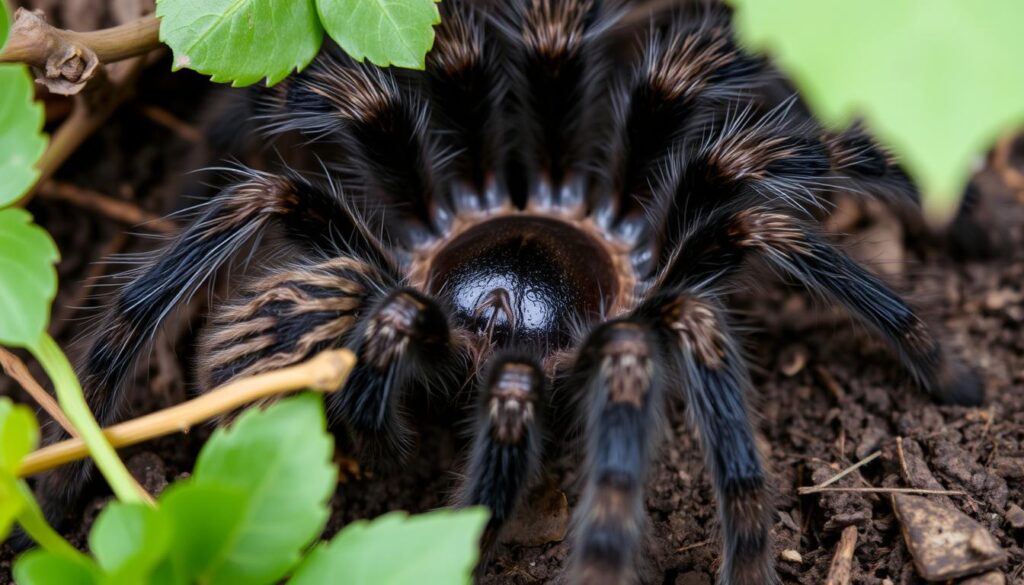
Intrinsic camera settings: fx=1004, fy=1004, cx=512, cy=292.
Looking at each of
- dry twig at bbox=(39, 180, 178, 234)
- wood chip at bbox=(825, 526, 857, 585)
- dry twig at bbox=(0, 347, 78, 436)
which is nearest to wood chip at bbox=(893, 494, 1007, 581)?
wood chip at bbox=(825, 526, 857, 585)

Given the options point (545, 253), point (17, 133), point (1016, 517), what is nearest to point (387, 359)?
point (545, 253)

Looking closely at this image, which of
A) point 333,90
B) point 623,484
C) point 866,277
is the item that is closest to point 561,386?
point 623,484

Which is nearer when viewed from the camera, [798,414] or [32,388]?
[32,388]

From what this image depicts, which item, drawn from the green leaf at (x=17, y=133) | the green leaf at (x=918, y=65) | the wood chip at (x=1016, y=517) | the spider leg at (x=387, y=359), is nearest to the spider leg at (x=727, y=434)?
the spider leg at (x=387, y=359)

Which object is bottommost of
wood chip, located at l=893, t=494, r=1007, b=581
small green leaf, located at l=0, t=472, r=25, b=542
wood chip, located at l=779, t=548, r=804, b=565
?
wood chip, located at l=779, t=548, r=804, b=565

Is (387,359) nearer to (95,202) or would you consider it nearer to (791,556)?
(791,556)

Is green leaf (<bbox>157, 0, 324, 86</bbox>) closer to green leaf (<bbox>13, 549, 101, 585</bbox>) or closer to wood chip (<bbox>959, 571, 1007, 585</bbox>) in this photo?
green leaf (<bbox>13, 549, 101, 585</bbox>)
